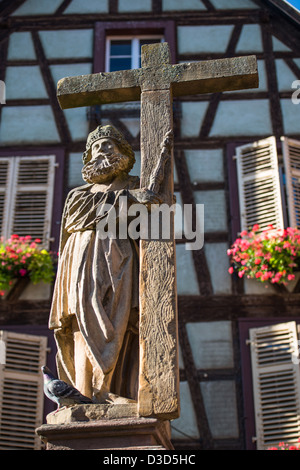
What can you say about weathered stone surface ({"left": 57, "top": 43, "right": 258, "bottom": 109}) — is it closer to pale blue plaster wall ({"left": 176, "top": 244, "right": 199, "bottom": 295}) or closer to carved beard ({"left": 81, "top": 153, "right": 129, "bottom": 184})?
carved beard ({"left": 81, "top": 153, "right": 129, "bottom": 184})

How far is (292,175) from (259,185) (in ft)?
1.37

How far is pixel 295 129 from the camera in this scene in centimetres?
885

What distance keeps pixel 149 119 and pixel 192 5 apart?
20.5ft

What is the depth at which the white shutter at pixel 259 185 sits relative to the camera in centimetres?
817

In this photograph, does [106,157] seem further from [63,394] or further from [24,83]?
[24,83]

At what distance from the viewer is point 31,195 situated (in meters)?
8.66

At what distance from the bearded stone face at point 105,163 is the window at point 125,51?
5599 millimetres

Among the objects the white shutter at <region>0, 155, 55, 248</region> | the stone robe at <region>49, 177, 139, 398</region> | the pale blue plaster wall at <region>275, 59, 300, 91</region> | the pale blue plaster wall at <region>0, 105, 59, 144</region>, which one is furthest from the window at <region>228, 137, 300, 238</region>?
the stone robe at <region>49, 177, 139, 398</region>

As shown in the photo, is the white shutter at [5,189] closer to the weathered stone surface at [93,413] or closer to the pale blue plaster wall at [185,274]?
the pale blue plaster wall at [185,274]

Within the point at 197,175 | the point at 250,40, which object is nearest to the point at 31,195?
the point at 197,175

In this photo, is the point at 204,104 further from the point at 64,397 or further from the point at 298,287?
the point at 64,397
